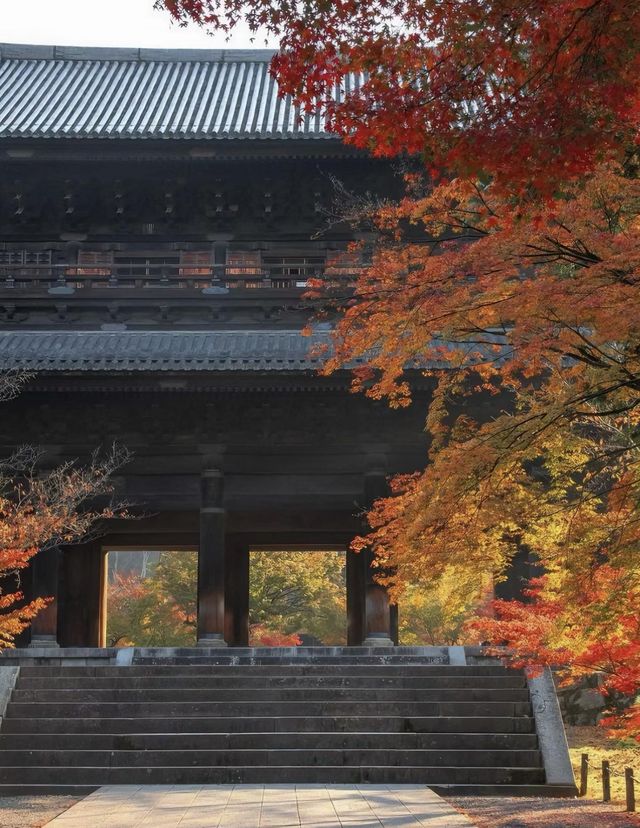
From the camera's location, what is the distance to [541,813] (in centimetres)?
1030

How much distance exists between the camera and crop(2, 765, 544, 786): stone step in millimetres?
11781

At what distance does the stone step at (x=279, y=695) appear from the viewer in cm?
1351

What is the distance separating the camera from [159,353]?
16.8 metres

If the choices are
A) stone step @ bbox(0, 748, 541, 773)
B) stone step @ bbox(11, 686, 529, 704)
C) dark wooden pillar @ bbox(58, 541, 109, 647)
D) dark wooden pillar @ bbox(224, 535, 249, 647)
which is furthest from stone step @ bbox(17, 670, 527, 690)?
dark wooden pillar @ bbox(224, 535, 249, 647)

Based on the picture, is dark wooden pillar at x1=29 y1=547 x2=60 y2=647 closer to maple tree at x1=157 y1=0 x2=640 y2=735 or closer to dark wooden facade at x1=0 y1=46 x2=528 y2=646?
dark wooden facade at x1=0 y1=46 x2=528 y2=646

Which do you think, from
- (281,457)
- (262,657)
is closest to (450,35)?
(262,657)

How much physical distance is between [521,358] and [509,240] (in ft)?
3.97

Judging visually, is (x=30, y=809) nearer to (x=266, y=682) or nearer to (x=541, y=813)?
(x=266, y=682)

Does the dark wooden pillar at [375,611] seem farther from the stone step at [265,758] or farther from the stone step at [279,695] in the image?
the stone step at [265,758]

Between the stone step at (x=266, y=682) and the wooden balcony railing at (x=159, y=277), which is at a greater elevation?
the wooden balcony railing at (x=159, y=277)

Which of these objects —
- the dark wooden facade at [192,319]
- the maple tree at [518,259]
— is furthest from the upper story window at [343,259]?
the maple tree at [518,259]

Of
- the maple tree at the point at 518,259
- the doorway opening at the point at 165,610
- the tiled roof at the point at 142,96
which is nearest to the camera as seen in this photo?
the maple tree at the point at 518,259

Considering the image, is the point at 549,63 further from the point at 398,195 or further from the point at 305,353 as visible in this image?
the point at 398,195

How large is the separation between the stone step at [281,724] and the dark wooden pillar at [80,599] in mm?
7501
